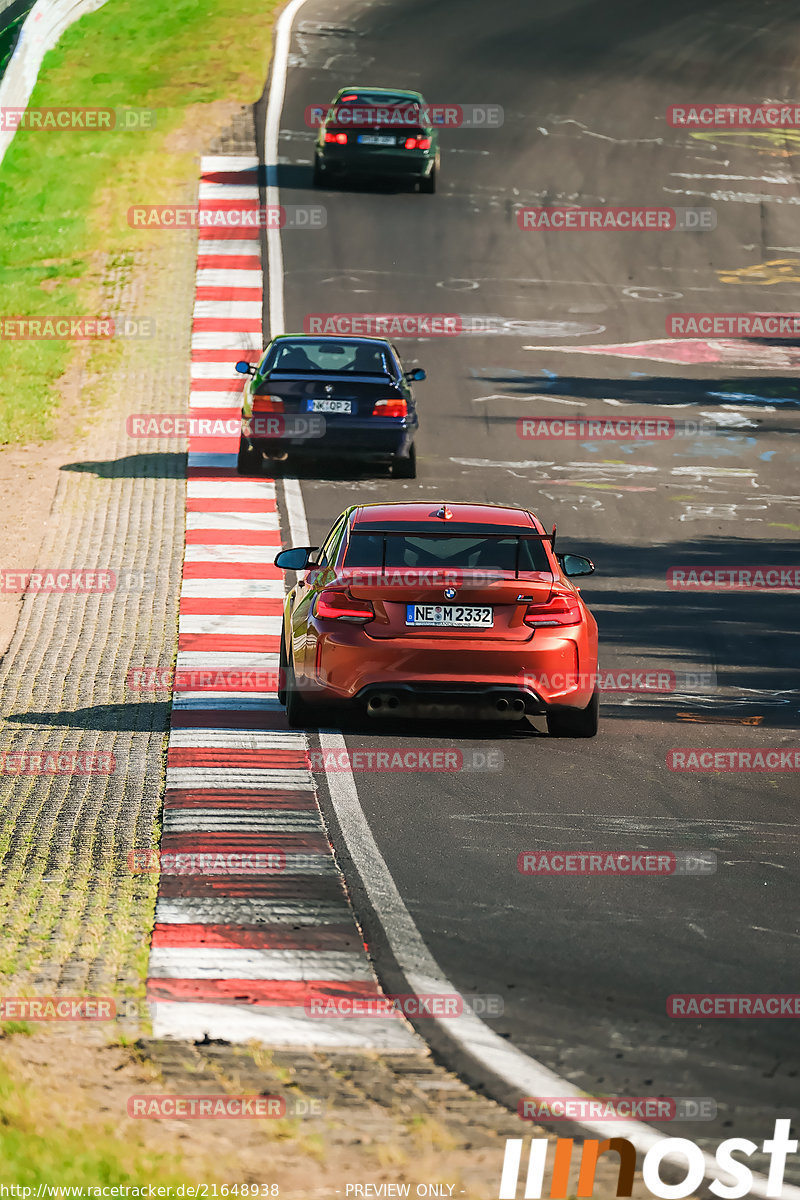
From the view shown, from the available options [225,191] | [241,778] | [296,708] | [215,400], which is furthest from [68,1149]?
[225,191]

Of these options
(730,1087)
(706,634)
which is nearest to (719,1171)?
(730,1087)

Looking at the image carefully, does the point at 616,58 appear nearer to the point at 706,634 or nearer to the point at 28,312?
the point at 28,312

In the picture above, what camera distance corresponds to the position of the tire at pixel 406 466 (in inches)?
786

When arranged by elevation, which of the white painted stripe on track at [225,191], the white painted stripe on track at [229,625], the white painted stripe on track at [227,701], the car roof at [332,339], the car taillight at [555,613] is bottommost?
the white painted stripe on track at [227,701]

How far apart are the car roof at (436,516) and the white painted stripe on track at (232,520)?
671cm

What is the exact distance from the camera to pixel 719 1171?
521cm

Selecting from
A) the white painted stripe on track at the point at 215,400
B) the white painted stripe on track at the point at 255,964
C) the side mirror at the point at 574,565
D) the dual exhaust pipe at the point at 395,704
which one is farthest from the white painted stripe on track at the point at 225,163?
the white painted stripe on track at the point at 255,964

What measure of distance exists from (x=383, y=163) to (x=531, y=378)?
30.8ft

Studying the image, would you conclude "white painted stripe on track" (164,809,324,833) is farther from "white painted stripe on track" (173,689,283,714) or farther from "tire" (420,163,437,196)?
"tire" (420,163,437,196)

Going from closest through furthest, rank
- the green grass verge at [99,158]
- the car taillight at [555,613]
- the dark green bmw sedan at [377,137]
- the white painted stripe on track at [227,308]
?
the car taillight at [555,613] < the green grass verge at [99,158] < the white painted stripe on track at [227,308] < the dark green bmw sedan at [377,137]

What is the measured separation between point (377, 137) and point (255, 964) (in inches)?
1088

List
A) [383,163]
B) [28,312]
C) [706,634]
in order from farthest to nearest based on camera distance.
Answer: [383,163] < [28,312] < [706,634]

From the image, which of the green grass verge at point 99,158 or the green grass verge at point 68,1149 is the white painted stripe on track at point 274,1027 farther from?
the green grass verge at point 99,158

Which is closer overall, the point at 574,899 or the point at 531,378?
the point at 574,899
